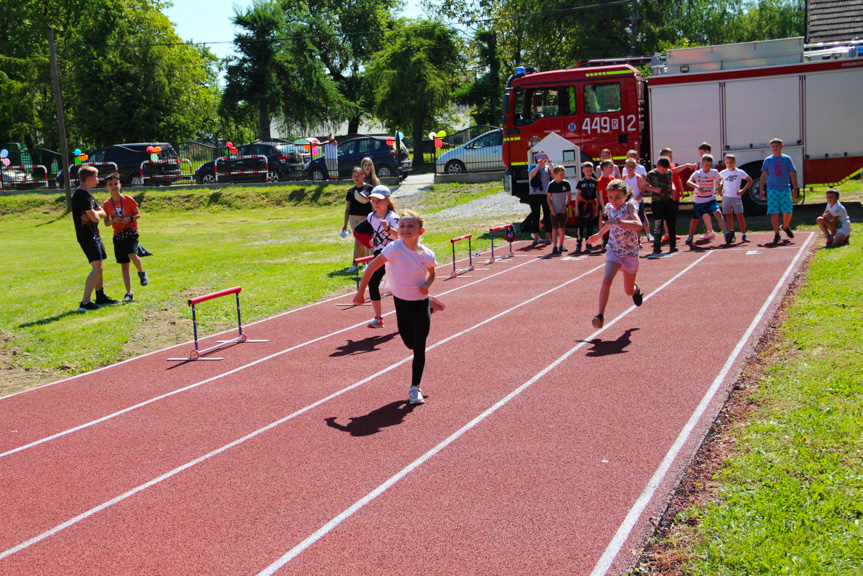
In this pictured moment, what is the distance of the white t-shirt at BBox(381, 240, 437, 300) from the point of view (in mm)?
7828

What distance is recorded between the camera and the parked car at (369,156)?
34.9 metres

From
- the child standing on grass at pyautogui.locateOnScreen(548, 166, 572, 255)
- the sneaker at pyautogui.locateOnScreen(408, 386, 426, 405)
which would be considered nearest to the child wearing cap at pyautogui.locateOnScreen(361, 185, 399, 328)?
the sneaker at pyautogui.locateOnScreen(408, 386, 426, 405)

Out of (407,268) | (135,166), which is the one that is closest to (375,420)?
(407,268)

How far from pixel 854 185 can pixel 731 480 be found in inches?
905

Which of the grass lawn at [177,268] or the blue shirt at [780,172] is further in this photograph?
the blue shirt at [780,172]

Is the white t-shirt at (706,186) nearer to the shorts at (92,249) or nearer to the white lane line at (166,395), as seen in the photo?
the white lane line at (166,395)

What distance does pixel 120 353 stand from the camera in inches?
433

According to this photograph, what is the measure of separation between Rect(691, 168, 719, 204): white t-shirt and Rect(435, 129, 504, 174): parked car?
16812mm

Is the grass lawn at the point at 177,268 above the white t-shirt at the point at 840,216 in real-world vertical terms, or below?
below

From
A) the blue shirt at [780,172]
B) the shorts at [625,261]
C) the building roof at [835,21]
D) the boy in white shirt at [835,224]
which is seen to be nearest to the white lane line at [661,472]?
the shorts at [625,261]

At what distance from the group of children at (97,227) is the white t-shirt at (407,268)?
266 inches

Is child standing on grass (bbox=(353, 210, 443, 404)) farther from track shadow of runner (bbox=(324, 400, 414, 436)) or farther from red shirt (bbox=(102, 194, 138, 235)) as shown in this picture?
red shirt (bbox=(102, 194, 138, 235))

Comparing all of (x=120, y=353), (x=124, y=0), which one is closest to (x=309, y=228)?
(x=120, y=353)

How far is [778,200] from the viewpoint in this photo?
53.2ft
